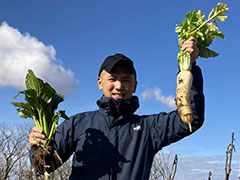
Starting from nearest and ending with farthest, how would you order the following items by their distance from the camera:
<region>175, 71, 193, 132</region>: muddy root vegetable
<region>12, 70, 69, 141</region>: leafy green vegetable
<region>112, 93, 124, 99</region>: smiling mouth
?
<region>175, 71, 193, 132</region>: muddy root vegetable
<region>12, 70, 69, 141</region>: leafy green vegetable
<region>112, 93, 124, 99</region>: smiling mouth

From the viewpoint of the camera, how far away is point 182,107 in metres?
2.31

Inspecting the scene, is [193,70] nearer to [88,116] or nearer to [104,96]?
[104,96]

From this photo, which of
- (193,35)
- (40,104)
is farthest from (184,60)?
(40,104)

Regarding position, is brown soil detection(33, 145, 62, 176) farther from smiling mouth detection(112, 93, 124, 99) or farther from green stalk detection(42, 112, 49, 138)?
smiling mouth detection(112, 93, 124, 99)

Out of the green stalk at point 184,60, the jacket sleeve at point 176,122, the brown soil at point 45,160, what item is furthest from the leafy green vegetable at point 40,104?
the green stalk at point 184,60

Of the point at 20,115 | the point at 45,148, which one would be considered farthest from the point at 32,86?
the point at 45,148

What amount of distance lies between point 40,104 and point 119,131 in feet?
2.55

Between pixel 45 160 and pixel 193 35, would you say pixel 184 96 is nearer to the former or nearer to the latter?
pixel 193 35

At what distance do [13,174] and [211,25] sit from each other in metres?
32.6

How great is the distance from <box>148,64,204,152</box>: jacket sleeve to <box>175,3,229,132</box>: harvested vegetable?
0.06 meters

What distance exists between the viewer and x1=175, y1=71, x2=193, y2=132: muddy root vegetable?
225cm

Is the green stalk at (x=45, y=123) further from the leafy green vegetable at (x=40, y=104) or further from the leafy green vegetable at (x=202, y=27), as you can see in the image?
the leafy green vegetable at (x=202, y=27)

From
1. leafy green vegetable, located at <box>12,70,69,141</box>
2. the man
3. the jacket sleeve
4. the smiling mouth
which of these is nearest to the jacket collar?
the man

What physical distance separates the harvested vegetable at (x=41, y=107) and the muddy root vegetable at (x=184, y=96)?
104 centimetres
